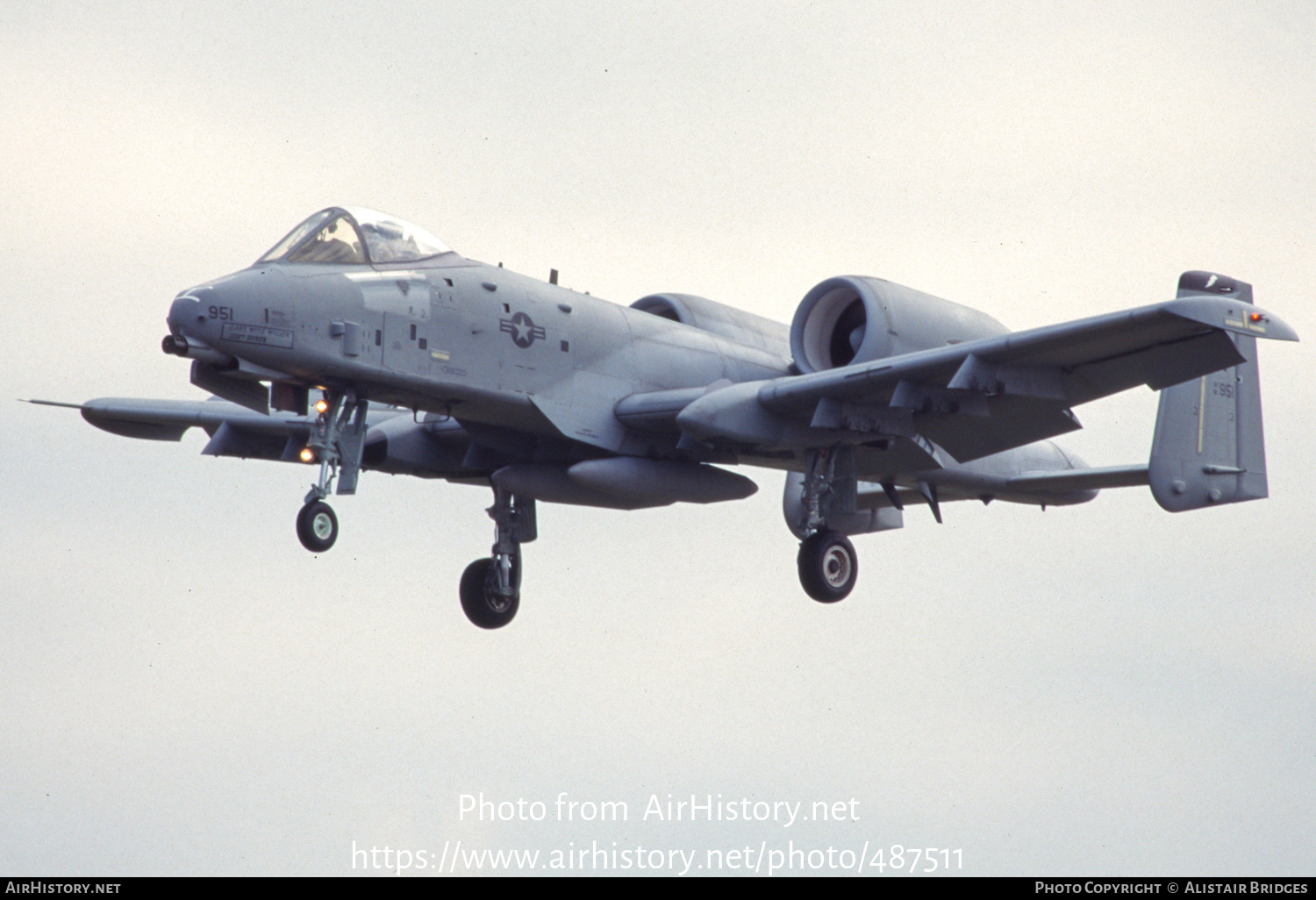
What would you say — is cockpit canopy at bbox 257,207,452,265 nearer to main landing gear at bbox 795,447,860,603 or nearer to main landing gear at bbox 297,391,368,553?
main landing gear at bbox 297,391,368,553

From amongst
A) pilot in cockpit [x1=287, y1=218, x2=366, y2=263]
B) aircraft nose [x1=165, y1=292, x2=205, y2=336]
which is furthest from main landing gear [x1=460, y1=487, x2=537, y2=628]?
aircraft nose [x1=165, y1=292, x2=205, y2=336]

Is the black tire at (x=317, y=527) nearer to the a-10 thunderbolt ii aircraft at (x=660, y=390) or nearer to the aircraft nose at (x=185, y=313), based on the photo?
the a-10 thunderbolt ii aircraft at (x=660, y=390)

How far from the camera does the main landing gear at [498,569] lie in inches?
965

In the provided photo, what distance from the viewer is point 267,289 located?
65.1 ft

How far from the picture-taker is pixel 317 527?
20.0 meters

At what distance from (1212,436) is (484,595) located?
33.2 ft

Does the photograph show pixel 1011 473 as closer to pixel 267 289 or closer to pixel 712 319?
pixel 712 319

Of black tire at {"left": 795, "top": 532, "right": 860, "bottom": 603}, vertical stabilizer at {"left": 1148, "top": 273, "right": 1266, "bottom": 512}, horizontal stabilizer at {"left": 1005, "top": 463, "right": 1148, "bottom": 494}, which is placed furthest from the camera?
horizontal stabilizer at {"left": 1005, "top": 463, "right": 1148, "bottom": 494}

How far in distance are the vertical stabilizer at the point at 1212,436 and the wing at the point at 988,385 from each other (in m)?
2.43

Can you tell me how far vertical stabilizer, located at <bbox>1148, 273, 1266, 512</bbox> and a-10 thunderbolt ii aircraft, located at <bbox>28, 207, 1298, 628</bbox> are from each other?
0.11 feet

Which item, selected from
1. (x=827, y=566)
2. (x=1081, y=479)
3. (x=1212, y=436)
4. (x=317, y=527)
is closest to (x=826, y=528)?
(x=827, y=566)

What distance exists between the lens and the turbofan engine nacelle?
23.0 meters

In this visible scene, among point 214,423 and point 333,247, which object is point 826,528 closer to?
point 333,247

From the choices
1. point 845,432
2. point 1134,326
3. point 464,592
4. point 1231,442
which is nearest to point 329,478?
point 464,592
